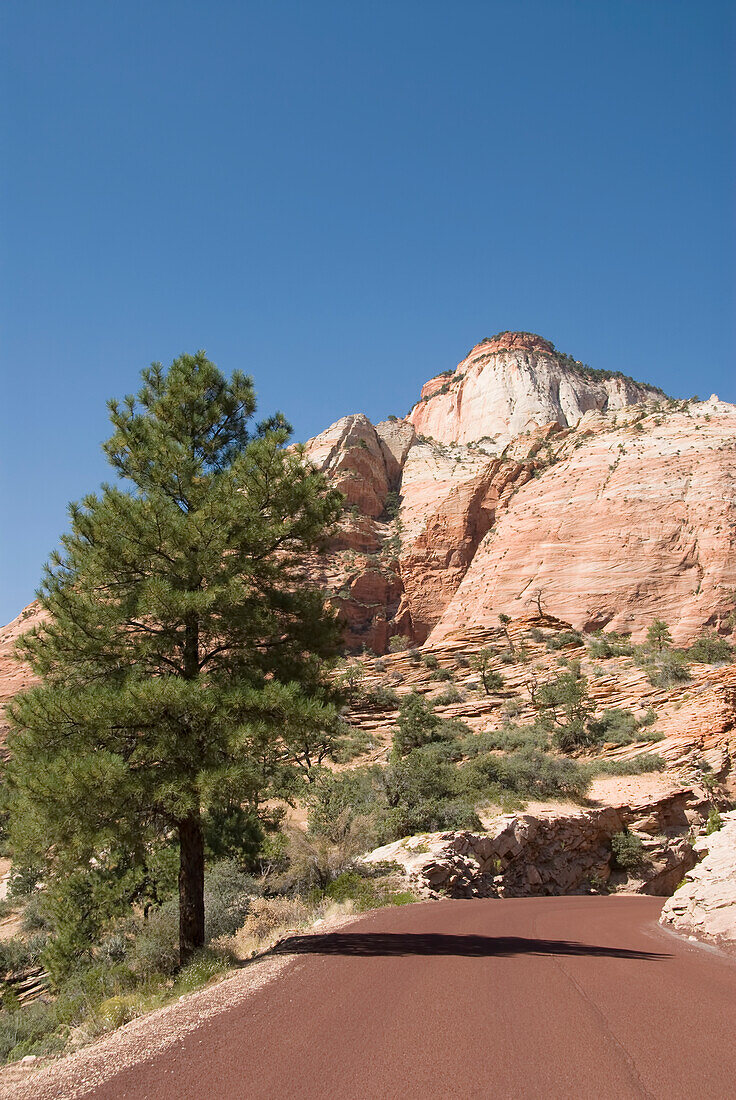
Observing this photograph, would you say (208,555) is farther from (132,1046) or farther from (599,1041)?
(599,1041)

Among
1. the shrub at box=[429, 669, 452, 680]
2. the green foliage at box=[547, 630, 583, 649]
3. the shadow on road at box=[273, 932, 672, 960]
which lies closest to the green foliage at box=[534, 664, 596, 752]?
the green foliage at box=[547, 630, 583, 649]

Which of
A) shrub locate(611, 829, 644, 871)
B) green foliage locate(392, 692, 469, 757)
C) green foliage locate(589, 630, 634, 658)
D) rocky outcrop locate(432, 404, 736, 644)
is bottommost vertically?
shrub locate(611, 829, 644, 871)

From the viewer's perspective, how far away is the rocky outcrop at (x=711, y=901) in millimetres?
8633

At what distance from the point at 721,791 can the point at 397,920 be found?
15869 millimetres

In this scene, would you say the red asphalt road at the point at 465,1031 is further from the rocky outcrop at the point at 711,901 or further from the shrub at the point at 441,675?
the shrub at the point at 441,675

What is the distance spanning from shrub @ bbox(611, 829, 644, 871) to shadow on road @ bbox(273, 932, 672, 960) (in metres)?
11.2

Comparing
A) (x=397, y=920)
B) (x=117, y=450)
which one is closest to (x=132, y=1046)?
(x=397, y=920)

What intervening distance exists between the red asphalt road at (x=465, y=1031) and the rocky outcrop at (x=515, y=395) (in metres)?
75.8

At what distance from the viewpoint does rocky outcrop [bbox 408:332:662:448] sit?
8675cm

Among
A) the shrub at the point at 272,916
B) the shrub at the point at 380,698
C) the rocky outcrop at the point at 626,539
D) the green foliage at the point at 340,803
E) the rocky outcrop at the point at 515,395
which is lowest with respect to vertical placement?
the shrub at the point at 272,916

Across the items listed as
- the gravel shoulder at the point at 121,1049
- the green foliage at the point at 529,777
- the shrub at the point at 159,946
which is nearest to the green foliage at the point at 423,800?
the green foliage at the point at 529,777

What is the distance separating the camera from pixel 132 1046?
4.52 metres

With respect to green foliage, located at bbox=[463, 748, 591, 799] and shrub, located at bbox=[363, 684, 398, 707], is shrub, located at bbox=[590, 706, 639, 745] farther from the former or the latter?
shrub, located at bbox=[363, 684, 398, 707]

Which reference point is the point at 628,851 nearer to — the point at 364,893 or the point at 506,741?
the point at 506,741
